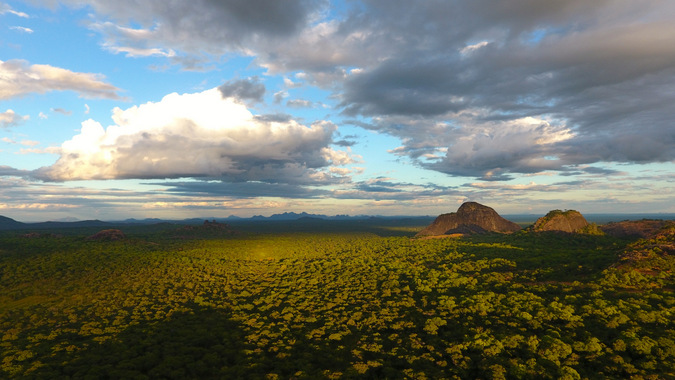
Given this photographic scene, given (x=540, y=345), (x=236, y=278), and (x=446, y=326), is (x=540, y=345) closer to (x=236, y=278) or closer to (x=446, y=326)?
(x=446, y=326)

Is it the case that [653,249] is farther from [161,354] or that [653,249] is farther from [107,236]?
[107,236]

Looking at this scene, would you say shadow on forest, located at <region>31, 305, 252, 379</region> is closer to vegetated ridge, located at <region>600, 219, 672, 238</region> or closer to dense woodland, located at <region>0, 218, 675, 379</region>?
dense woodland, located at <region>0, 218, 675, 379</region>

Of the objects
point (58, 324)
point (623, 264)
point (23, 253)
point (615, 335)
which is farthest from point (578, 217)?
point (23, 253)

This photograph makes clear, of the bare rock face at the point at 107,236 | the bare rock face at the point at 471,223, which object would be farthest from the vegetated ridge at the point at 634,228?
the bare rock face at the point at 107,236

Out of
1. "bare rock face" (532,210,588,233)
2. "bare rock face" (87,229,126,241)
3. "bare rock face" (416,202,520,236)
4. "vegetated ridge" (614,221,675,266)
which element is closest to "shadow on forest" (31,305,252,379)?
"vegetated ridge" (614,221,675,266)

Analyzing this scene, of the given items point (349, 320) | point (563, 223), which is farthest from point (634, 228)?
point (349, 320)

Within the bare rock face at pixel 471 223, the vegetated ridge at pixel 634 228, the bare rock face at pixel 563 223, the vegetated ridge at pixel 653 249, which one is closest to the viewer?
the vegetated ridge at pixel 653 249

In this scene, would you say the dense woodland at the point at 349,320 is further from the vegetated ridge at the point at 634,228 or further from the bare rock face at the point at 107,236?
the vegetated ridge at the point at 634,228
